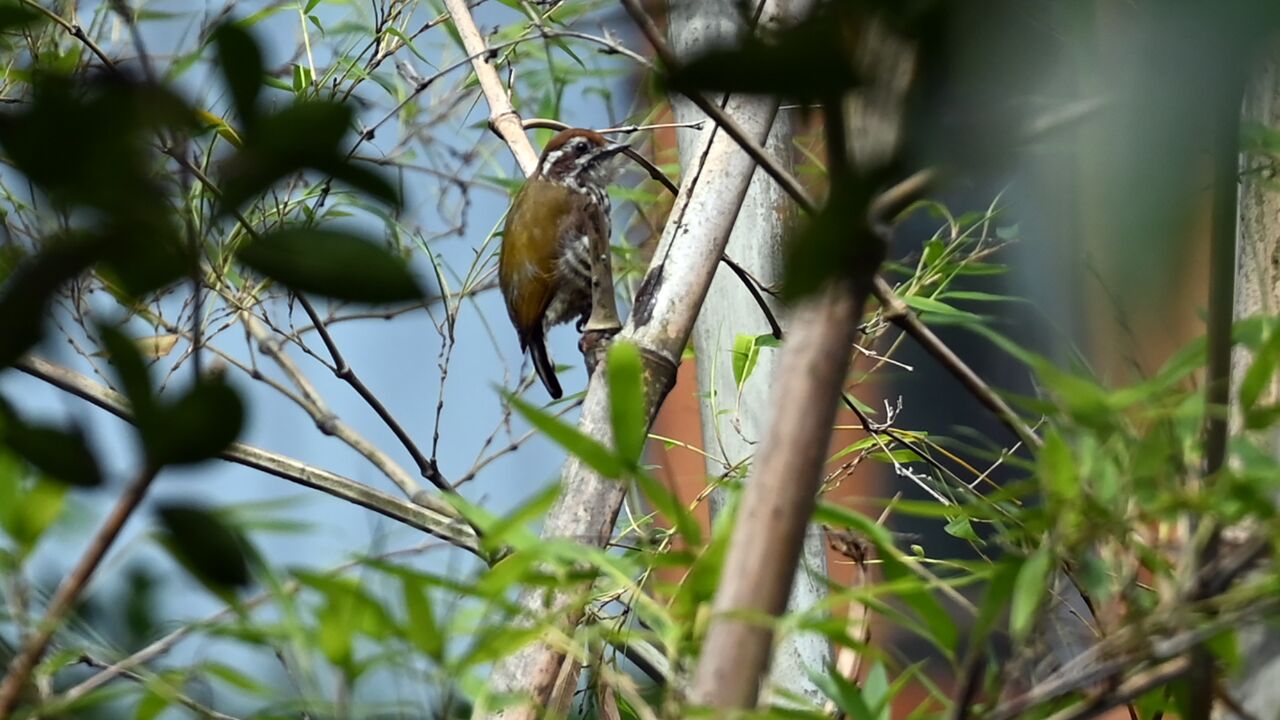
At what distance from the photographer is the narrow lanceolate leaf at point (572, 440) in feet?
1.61

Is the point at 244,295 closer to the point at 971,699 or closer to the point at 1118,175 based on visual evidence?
the point at 971,699

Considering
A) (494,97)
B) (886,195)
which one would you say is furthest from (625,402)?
(494,97)

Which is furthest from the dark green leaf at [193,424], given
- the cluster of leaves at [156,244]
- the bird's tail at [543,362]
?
the bird's tail at [543,362]

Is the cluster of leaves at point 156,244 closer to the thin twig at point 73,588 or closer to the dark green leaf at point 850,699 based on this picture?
the thin twig at point 73,588

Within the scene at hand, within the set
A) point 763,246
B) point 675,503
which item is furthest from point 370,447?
point 675,503

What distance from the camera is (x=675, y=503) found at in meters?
0.48

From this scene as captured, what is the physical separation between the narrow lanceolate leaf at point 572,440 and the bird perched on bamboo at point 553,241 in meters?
1.96

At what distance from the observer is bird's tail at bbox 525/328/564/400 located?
2.29 m

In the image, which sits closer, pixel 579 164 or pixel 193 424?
pixel 193 424

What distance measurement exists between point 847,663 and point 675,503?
0.43 metres

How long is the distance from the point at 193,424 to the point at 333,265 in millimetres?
72

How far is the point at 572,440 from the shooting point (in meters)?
0.50

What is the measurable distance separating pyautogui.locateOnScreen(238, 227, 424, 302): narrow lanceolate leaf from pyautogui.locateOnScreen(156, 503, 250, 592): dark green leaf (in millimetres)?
85

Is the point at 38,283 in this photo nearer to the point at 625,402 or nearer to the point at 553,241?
the point at 625,402
